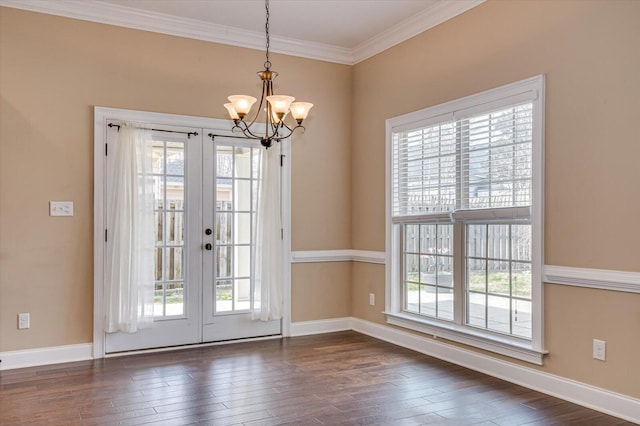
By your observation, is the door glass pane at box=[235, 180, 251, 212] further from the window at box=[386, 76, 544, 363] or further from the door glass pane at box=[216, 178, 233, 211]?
the window at box=[386, 76, 544, 363]

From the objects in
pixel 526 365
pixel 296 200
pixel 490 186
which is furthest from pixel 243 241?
pixel 526 365

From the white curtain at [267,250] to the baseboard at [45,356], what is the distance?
1.56 metres

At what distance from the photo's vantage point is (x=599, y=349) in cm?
325

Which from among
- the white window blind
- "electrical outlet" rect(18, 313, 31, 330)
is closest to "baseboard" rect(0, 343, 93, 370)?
"electrical outlet" rect(18, 313, 31, 330)

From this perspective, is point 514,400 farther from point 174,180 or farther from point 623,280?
point 174,180

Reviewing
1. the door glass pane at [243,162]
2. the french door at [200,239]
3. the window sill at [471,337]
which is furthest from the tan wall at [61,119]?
the window sill at [471,337]

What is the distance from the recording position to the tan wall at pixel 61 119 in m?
4.21

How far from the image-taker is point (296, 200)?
5441 mm

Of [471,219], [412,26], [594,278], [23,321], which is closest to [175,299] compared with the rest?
[23,321]

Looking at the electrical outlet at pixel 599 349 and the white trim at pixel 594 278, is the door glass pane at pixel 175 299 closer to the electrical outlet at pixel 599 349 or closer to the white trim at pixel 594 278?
the white trim at pixel 594 278

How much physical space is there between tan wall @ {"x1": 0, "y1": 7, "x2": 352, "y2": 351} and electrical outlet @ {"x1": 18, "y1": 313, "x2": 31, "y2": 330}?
39 millimetres

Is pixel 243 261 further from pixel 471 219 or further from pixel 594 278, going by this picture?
pixel 594 278

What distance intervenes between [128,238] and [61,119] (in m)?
1.15

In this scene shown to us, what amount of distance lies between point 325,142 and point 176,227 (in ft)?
6.06
